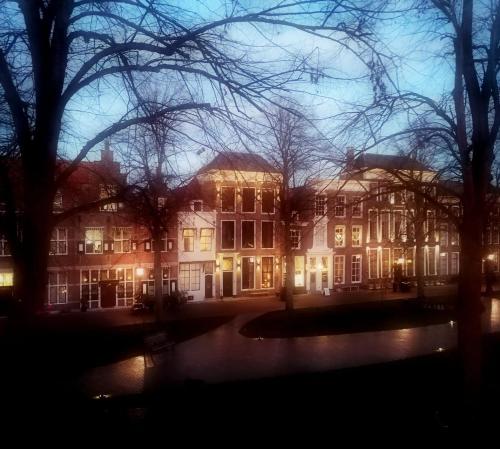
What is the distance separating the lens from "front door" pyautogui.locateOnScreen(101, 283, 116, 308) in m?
28.8

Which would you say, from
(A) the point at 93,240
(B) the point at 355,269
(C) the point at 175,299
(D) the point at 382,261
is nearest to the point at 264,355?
(C) the point at 175,299

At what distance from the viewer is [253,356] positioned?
51.2ft

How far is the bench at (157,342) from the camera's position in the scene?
48.6 ft

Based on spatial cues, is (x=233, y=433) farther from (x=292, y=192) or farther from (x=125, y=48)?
(x=292, y=192)

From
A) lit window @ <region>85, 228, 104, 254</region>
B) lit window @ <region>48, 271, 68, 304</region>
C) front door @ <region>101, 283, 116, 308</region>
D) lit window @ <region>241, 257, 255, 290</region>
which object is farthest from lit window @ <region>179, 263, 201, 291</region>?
lit window @ <region>48, 271, 68, 304</region>

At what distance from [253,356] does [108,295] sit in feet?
52.4

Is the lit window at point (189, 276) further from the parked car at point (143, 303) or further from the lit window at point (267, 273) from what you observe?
the lit window at point (267, 273)

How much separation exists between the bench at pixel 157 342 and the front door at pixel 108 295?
14198mm

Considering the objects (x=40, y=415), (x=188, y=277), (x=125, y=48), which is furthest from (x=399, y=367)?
(x=188, y=277)

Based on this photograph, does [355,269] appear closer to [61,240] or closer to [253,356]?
[61,240]

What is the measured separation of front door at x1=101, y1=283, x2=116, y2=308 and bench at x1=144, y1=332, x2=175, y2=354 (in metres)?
14.2

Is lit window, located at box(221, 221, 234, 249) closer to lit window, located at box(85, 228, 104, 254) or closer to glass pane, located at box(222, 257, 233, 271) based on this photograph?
glass pane, located at box(222, 257, 233, 271)

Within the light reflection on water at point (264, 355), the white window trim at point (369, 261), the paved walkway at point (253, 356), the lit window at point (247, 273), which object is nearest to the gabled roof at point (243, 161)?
the paved walkway at point (253, 356)

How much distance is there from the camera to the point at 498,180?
11.6 metres
